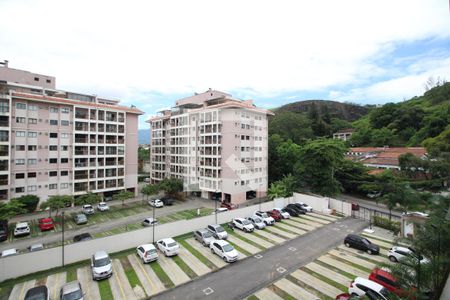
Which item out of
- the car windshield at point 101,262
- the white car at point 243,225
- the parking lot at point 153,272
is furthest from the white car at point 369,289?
the car windshield at point 101,262

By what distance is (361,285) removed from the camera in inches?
555

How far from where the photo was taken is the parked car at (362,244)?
67.9ft

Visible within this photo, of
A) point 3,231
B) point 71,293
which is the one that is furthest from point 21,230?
point 71,293

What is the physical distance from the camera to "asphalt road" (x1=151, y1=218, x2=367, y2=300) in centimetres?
1528

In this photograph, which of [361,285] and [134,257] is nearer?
[361,285]

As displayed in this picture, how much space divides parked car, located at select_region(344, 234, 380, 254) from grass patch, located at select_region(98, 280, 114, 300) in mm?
20358

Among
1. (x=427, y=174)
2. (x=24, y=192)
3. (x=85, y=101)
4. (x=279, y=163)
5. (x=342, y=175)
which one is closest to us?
(x=24, y=192)

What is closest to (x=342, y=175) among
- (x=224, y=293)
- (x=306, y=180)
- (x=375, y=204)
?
(x=375, y=204)

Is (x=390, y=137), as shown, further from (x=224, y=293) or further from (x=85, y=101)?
(x=85, y=101)

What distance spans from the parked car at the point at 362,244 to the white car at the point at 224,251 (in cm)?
1115

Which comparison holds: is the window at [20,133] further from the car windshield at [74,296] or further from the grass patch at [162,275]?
the car windshield at [74,296]

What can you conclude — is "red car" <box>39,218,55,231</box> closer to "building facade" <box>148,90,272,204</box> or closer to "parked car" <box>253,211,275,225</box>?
"building facade" <box>148,90,272,204</box>

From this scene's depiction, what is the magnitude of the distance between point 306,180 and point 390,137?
1714 inches

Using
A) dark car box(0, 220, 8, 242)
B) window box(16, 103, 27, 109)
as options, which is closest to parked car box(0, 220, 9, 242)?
dark car box(0, 220, 8, 242)
